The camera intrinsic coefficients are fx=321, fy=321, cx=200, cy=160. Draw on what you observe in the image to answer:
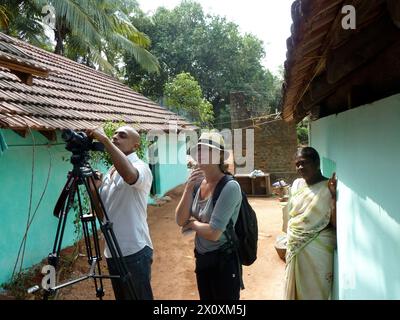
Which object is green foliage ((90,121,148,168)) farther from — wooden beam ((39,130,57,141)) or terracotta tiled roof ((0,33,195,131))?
wooden beam ((39,130,57,141))

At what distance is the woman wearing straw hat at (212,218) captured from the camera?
2.04 m

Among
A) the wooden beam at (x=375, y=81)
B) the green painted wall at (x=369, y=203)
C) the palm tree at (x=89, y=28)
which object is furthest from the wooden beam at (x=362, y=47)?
the palm tree at (x=89, y=28)

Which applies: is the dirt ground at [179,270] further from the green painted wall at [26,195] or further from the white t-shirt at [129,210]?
the white t-shirt at [129,210]

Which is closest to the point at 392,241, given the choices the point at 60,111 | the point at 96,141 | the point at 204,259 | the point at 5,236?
the point at 204,259

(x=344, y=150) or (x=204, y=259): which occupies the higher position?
(x=344, y=150)

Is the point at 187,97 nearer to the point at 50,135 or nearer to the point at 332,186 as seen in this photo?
the point at 50,135

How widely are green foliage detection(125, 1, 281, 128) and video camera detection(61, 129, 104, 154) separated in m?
20.4

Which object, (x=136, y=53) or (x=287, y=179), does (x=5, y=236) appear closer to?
(x=287, y=179)

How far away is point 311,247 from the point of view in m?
2.83

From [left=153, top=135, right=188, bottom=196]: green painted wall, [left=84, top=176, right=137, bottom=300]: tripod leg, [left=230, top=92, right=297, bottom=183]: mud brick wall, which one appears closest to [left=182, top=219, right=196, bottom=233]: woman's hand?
[left=84, top=176, right=137, bottom=300]: tripod leg

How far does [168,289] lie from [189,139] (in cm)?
818

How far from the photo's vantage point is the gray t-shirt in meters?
2.03

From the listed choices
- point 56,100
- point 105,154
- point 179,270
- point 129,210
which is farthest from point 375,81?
point 56,100

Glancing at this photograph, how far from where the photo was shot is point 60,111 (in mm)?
5070
